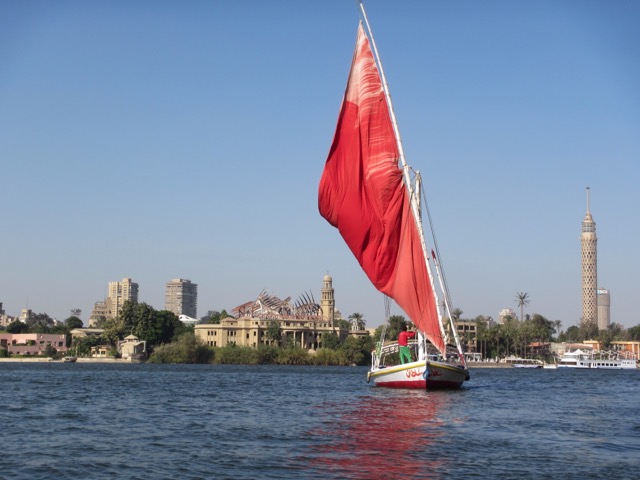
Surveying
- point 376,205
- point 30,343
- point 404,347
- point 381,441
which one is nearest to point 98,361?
point 30,343

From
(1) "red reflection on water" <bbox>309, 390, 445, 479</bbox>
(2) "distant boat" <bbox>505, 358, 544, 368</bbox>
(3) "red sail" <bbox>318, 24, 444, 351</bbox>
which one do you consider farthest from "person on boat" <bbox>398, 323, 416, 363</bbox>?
(2) "distant boat" <bbox>505, 358, 544, 368</bbox>

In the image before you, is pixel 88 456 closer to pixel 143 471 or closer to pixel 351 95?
pixel 143 471

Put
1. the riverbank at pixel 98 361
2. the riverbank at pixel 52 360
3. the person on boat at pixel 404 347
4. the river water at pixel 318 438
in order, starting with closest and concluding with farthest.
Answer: the river water at pixel 318 438 < the person on boat at pixel 404 347 < the riverbank at pixel 98 361 < the riverbank at pixel 52 360

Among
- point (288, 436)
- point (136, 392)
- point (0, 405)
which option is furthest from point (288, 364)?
point (288, 436)

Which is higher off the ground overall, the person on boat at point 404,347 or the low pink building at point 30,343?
the person on boat at point 404,347

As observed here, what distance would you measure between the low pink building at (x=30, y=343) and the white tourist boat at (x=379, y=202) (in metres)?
134

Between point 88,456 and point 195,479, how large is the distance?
14.2 feet

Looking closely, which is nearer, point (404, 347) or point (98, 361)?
point (404, 347)

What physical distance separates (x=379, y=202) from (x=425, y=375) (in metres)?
7.88

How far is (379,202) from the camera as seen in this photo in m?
43.4

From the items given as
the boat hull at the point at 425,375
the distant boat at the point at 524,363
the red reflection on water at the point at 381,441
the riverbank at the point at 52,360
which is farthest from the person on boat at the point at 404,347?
the distant boat at the point at 524,363

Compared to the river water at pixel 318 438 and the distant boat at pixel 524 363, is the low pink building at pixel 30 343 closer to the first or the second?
the distant boat at pixel 524 363

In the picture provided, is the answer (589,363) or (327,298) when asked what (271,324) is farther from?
(589,363)

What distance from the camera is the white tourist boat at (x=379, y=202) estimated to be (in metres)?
43.2
